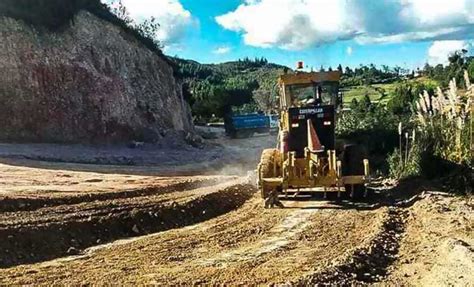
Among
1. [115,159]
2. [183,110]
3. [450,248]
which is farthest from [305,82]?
[183,110]

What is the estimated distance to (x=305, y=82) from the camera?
17.4 m

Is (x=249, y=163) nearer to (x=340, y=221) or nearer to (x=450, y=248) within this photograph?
(x=340, y=221)

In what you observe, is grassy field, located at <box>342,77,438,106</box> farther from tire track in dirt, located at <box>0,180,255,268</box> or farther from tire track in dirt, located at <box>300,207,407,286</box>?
tire track in dirt, located at <box>300,207,407,286</box>

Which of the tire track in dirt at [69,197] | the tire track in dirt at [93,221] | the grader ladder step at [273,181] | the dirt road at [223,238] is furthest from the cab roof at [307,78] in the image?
the tire track in dirt at [69,197]

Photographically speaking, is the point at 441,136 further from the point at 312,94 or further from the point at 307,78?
the point at 307,78

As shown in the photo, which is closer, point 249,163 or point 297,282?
point 297,282

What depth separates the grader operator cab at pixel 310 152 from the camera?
15.9 metres

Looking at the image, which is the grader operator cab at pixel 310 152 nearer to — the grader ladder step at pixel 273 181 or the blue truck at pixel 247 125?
the grader ladder step at pixel 273 181

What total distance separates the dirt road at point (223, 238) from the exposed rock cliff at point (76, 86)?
12.0 m

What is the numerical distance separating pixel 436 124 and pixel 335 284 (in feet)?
35.9

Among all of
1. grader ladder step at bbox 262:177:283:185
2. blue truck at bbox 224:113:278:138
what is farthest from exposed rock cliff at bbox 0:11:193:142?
blue truck at bbox 224:113:278:138

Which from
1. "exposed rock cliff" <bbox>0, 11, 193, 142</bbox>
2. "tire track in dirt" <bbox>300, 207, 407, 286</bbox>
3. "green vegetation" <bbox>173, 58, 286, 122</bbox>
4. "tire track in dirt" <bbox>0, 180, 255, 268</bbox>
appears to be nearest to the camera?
"tire track in dirt" <bbox>300, 207, 407, 286</bbox>

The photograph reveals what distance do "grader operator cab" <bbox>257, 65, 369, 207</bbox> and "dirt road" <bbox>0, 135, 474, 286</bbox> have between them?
61 cm

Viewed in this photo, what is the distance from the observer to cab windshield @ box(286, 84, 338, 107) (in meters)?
17.4
